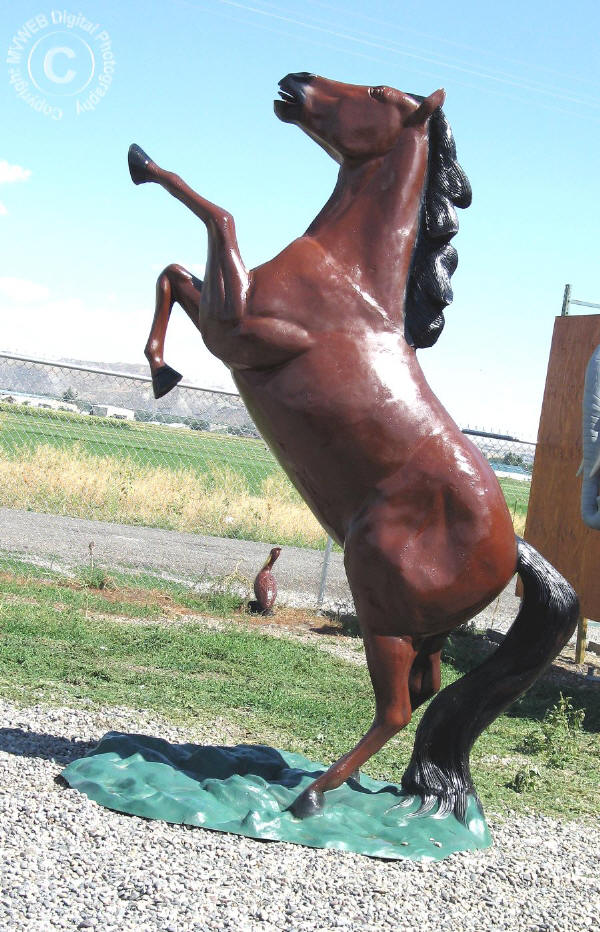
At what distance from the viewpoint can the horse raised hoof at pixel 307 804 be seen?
3.55 m

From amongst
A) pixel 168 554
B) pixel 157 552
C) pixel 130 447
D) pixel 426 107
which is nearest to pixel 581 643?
pixel 168 554

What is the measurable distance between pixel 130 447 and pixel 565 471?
4.82m

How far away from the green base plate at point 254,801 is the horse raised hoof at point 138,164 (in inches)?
91.3

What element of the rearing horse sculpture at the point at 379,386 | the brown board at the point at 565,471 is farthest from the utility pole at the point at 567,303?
the rearing horse sculpture at the point at 379,386

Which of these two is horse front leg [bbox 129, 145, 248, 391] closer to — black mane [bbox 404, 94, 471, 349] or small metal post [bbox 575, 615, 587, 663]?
black mane [bbox 404, 94, 471, 349]

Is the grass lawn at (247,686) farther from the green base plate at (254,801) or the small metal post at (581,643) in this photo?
the green base plate at (254,801)

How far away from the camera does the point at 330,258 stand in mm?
3568

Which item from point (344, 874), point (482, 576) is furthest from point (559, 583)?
point (344, 874)

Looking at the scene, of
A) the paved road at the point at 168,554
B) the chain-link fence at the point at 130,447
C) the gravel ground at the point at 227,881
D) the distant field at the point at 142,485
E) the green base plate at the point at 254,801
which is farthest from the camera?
the distant field at the point at 142,485

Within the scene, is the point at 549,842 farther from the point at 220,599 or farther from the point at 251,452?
the point at 251,452

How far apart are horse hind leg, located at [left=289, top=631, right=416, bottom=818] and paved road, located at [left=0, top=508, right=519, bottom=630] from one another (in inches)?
218

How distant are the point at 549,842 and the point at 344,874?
47.6 inches

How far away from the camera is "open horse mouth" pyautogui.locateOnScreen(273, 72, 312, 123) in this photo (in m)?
3.63

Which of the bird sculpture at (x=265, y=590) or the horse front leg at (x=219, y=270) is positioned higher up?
the horse front leg at (x=219, y=270)
